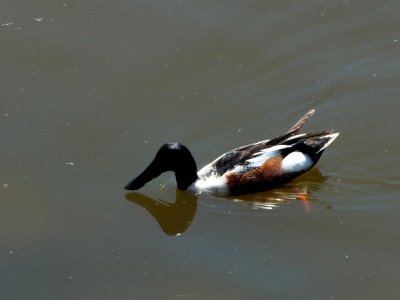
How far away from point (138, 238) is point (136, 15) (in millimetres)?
4028

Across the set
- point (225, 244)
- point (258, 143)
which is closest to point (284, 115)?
point (258, 143)

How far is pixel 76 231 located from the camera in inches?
380

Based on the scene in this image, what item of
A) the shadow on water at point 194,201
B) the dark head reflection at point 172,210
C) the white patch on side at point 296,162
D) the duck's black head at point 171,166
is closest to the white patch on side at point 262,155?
the white patch on side at point 296,162

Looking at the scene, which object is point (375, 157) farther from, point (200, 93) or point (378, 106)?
point (200, 93)

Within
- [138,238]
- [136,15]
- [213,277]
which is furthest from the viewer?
[136,15]

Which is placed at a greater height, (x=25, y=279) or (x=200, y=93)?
(x=200, y=93)

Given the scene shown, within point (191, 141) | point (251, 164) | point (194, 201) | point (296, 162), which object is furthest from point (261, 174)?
point (191, 141)

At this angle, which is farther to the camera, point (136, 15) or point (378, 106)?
point (136, 15)

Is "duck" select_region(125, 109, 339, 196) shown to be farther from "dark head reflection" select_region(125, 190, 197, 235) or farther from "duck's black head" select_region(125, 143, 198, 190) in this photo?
"dark head reflection" select_region(125, 190, 197, 235)

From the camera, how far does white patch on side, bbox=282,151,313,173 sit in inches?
417

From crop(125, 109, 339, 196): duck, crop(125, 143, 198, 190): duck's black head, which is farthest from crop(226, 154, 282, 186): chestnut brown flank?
crop(125, 143, 198, 190): duck's black head

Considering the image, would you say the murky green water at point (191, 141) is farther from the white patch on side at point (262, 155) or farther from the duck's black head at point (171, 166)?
the white patch on side at point (262, 155)

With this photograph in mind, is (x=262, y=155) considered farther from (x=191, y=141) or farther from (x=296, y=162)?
(x=191, y=141)

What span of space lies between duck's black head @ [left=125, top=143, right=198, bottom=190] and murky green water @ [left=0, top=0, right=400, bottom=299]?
8.8 inches
